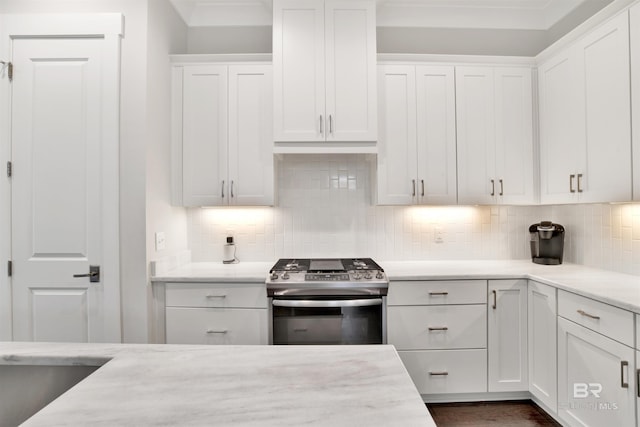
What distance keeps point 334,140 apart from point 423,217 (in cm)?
102

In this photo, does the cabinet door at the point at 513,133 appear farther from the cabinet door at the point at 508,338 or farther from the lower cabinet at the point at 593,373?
the lower cabinet at the point at 593,373

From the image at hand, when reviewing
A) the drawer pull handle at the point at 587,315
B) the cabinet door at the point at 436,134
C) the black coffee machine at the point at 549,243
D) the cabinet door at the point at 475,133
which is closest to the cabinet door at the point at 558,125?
the black coffee machine at the point at 549,243

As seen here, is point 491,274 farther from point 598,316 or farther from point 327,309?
point 327,309

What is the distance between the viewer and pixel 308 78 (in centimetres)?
235

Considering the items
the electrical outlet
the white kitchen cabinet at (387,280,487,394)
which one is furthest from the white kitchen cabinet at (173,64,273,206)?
the white kitchen cabinet at (387,280,487,394)

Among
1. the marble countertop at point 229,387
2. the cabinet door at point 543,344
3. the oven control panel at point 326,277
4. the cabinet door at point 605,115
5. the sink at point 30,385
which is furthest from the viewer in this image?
the oven control panel at point 326,277

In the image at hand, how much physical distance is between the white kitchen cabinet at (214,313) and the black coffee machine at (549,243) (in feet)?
6.79

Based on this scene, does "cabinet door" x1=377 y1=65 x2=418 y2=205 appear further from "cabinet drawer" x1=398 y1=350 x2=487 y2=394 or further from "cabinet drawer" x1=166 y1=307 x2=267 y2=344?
"cabinet drawer" x1=166 y1=307 x2=267 y2=344

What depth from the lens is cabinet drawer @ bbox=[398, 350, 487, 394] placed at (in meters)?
2.17

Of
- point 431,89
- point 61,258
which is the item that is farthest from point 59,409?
point 431,89

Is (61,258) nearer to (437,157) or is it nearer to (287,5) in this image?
(287,5)

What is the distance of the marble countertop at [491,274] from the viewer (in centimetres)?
172

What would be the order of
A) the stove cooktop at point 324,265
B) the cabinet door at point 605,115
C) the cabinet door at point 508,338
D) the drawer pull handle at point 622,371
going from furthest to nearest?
the stove cooktop at point 324,265 < the cabinet door at point 508,338 < the cabinet door at point 605,115 < the drawer pull handle at point 622,371

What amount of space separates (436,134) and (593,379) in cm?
169
